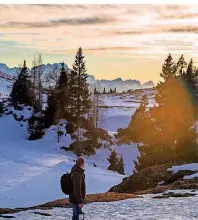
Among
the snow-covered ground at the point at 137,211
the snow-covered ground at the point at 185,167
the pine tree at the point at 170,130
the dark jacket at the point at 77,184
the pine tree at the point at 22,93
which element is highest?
the pine tree at the point at 22,93

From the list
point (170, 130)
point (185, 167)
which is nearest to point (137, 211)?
point (185, 167)

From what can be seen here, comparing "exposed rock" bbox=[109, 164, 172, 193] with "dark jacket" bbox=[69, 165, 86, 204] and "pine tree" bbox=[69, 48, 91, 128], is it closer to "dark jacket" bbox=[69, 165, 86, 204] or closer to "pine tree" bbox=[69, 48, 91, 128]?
"dark jacket" bbox=[69, 165, 86, 204]

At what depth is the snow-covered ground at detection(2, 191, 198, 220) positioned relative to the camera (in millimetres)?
16188

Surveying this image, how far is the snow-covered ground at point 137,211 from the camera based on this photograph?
16188 mm

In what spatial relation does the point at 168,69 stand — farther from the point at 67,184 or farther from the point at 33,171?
the point at 67,184

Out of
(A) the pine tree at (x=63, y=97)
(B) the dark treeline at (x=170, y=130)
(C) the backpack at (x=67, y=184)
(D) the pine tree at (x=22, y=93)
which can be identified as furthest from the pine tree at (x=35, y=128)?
(C) the backpack at (x=67, y=184)

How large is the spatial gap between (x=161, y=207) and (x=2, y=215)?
687 centimetres

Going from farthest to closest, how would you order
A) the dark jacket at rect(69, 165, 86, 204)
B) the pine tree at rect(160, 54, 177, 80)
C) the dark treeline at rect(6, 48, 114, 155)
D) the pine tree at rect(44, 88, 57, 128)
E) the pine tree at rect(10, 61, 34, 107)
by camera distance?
the pine tree at rect(10, 61, 34, 107), the pine tree at rect(44, 88, 57, 128), the dark treeline at rect(6, 48, 114, 155), the pine tree at rect(160, 54, 177, 80), the dark jacket at rect(69, 165, 86, 204)

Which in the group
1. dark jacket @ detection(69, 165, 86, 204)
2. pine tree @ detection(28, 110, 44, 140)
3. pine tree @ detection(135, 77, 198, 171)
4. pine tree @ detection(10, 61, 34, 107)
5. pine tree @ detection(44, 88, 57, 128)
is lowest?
dark jacket @ detection(69, 165, 86, 204)

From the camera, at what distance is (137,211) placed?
17281 millimetres

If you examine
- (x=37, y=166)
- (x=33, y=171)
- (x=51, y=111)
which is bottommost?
(x=33, y=171)

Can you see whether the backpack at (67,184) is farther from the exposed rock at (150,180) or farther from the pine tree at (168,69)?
the pine tree at (168,69)

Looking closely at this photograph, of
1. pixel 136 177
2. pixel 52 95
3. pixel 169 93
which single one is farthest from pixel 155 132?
pixel 52 95

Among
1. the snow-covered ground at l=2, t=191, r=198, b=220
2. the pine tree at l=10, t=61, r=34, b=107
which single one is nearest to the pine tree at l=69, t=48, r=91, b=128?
the pine tree at l=10, t=61, r=34, b=107
